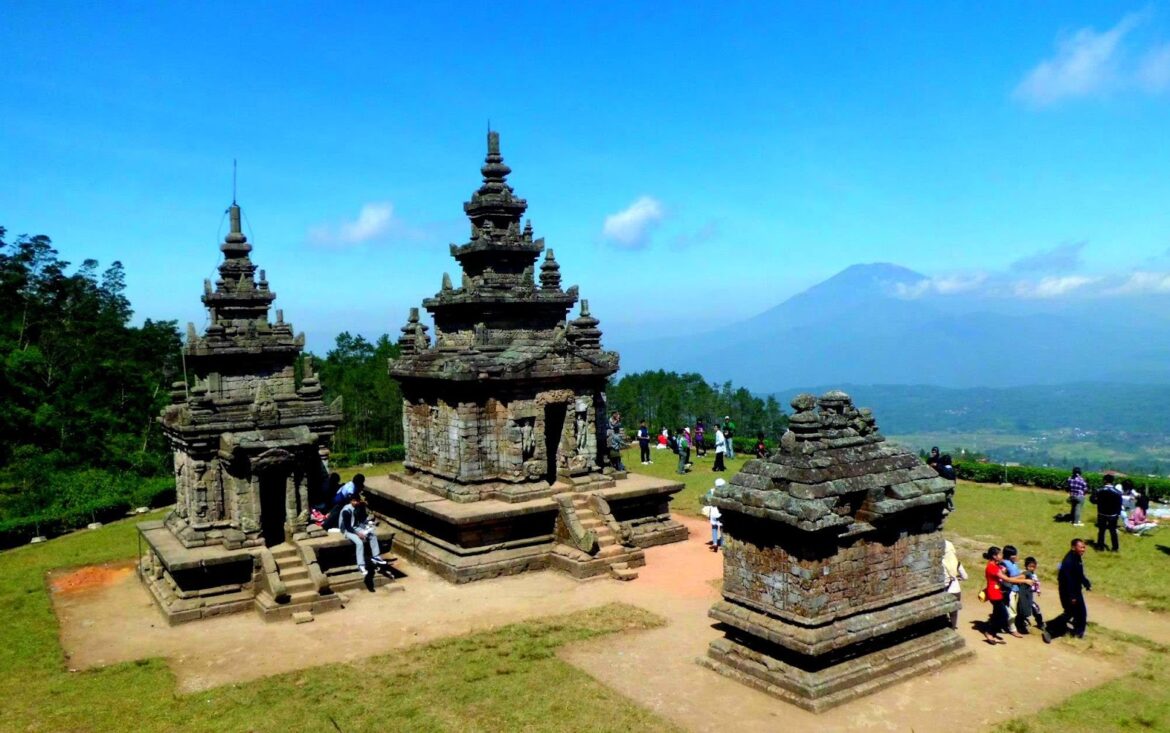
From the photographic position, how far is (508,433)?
21281 mm

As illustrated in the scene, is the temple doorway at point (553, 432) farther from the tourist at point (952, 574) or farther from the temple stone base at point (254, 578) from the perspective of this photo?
the tourist at point (952, 574)

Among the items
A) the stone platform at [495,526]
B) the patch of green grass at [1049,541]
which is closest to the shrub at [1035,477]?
the patch of green grass at [1049,541]

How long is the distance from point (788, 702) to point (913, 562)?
2.95m

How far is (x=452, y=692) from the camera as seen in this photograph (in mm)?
12445

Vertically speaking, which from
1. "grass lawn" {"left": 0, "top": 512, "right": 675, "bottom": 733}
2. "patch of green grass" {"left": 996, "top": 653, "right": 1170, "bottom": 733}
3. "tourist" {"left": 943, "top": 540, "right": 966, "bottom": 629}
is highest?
"tourist" {"left": 943, "top": 540, "right": 966, "bottom": 629}

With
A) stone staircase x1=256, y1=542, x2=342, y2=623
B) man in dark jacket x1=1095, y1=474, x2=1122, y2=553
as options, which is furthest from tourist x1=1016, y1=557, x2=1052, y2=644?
stone staircase x1=256, y1=542, x2=342, y2=623

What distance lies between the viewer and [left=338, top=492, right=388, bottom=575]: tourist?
742 inches

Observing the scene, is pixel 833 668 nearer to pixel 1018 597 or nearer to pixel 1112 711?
pixel 1112 711

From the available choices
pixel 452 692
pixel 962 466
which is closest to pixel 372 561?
pixel 452 692

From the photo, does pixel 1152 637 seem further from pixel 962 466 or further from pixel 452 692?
pixel 962 466

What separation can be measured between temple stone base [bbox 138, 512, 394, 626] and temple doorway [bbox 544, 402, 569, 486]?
5283 mm

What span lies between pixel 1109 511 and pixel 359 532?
17.0m

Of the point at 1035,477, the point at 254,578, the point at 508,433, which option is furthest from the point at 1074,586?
the point at 1035,477

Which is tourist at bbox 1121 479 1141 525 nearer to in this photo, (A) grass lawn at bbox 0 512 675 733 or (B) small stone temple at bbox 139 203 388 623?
(A) grass lawn at bbox 0 512 675 733
